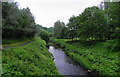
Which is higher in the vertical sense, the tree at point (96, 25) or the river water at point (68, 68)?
the tree at point (96, 25)

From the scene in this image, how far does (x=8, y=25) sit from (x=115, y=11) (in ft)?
68.3

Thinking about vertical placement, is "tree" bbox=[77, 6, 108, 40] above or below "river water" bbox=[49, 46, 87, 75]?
above

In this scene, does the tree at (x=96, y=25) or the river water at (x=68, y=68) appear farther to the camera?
the tree at (x=96, y=25)

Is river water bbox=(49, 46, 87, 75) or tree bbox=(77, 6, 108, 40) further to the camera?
tree bbox=(77, 6, 108, 40)

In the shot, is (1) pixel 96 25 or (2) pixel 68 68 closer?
(2) pixel 68 68

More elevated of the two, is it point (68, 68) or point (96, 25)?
point (96, 25)


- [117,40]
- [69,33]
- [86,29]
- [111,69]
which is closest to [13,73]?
[111,69]

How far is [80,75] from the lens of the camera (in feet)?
35.2

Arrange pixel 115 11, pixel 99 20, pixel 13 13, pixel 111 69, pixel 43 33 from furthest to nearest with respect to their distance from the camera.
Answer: pixel 43 33 → pixel 99 20 → pixel 13 13 → pixel 115 11 → pixel 111 69

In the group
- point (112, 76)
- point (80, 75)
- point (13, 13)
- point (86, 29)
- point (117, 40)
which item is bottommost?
point (80, 75)

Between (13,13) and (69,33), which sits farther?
(69,33)

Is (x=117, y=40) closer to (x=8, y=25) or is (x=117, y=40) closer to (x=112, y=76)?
(x=112, y=76)

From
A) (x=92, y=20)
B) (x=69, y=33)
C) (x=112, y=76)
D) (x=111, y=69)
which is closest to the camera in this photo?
(x=112, y=76)

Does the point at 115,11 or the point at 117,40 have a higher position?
the point at 115,11
